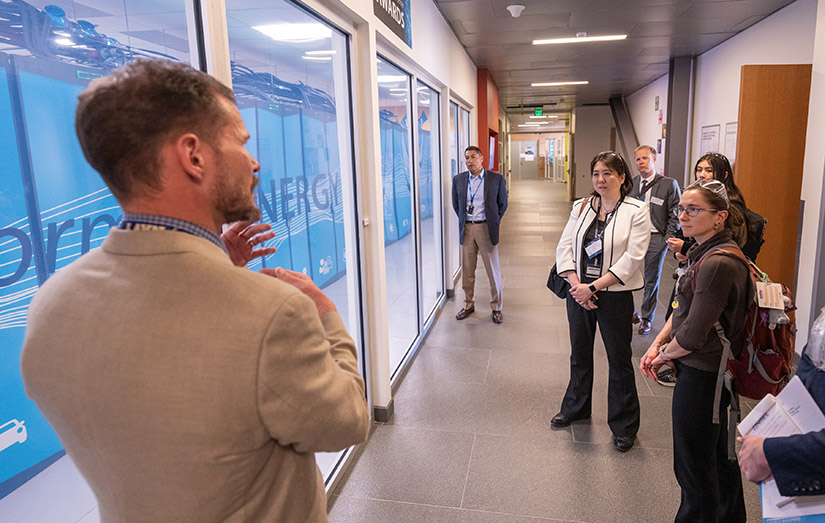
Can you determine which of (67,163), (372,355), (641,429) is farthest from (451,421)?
(67,163)

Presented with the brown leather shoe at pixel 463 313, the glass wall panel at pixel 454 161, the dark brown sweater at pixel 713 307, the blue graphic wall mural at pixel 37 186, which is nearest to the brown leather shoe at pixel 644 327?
the brown leather shoe at pixel 463 313

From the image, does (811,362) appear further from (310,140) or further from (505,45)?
(505,45)

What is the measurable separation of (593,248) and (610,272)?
0.17 m

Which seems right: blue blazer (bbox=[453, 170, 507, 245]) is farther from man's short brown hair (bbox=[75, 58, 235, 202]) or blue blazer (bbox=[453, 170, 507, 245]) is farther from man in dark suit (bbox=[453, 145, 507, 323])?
man's short brown hair (bbox=[75, 58, 235, 202])

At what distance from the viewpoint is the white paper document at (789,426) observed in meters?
1.16

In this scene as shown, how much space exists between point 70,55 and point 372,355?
7.69 ft

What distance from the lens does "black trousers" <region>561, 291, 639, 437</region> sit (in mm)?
2801

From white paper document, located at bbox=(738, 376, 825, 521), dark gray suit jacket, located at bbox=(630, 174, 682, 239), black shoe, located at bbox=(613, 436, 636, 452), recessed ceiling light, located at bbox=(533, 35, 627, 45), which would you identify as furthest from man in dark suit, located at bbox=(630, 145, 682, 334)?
white paper document, located at bbox=(738, 376, 825, 521)

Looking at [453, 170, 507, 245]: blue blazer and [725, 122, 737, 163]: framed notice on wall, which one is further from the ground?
[725, 122, 737, 163]: framed notice on wall

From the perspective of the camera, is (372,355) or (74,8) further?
(372,355)

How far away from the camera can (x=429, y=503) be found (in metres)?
2.52

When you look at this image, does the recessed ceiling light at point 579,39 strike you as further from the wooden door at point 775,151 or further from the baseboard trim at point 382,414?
the baseboard trim at point 382,414

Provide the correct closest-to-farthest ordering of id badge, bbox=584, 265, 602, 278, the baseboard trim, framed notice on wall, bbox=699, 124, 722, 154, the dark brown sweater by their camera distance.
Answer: the dark brown sweater
id badge, bbox=584, 265, 602, 278
the baseboard trim
framed notice on wall, bbox=699, 124, 722, 154

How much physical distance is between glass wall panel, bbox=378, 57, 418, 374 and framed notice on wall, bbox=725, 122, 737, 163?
437cm
